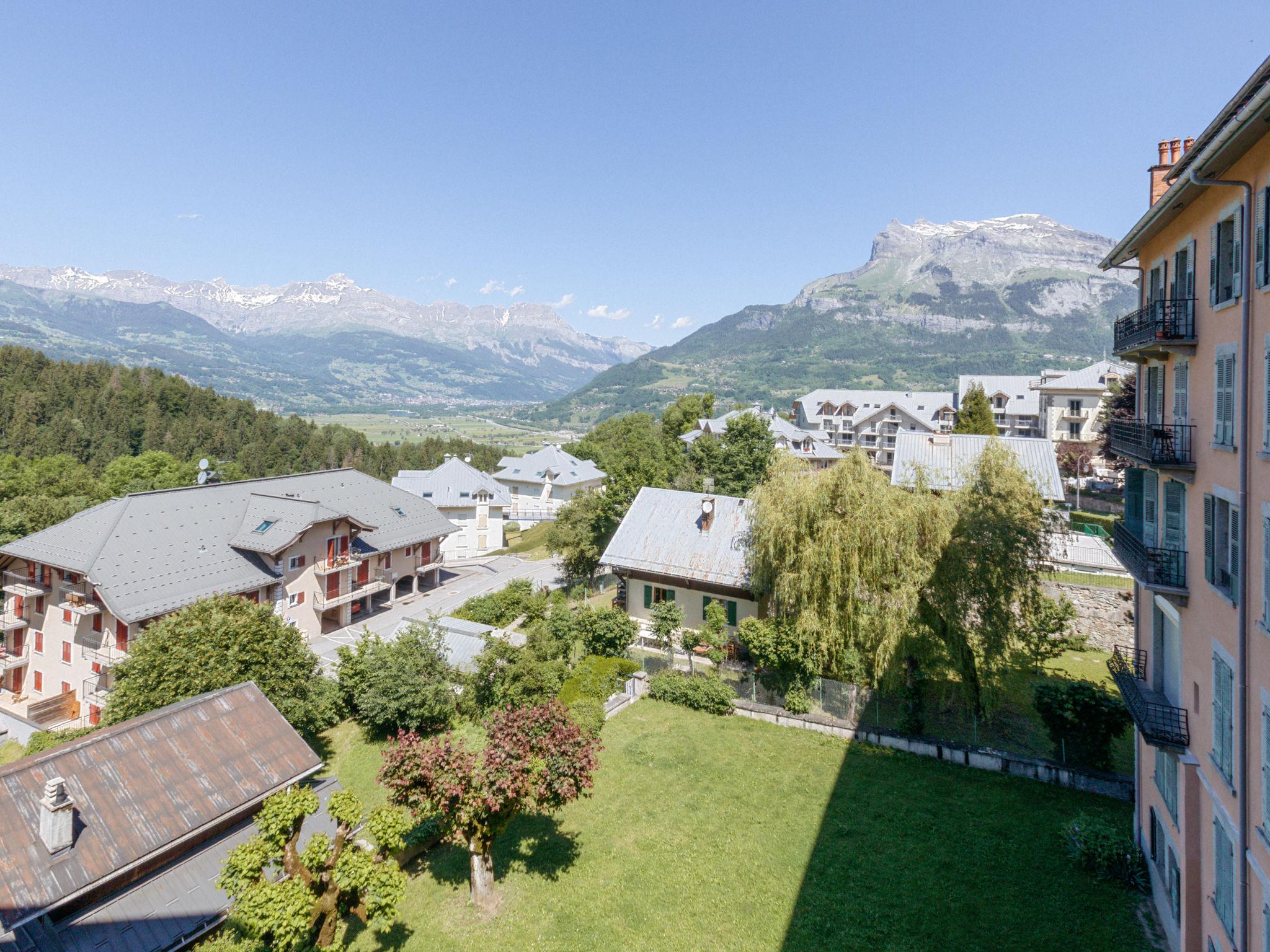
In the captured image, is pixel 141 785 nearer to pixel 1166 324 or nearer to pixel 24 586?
pixel 1166 324

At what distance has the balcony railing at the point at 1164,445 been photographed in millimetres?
10695

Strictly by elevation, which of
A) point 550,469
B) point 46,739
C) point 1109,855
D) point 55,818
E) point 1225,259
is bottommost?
point 46,739

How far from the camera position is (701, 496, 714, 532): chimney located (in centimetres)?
3078

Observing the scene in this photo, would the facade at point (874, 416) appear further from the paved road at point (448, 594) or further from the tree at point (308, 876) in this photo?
the tree at point (308, 876)

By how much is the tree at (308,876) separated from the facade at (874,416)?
248 ft

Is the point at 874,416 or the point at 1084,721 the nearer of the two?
the point at 1084,721

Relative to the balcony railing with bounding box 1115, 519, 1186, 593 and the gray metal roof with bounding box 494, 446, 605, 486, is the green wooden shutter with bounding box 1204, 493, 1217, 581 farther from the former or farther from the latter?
the gray metal roof with bounding box 494, 446, 605, 486

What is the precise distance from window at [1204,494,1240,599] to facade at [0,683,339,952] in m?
19.5

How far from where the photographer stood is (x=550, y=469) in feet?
250

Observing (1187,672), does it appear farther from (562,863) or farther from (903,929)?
(562,863)

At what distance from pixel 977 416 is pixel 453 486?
5189 cm

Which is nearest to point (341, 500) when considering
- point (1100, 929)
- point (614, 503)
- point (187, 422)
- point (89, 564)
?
point (89, 564)

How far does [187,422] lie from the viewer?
94.6 m

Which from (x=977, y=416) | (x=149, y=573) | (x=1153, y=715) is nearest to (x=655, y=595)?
(x=1153, y=715)
